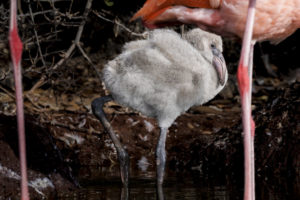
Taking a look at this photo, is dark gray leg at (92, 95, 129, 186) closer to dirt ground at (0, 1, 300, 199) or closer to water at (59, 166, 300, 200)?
water at (59, 166, 300, 200)

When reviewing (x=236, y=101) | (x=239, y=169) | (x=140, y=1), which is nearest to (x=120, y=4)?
(x=140, y=1)

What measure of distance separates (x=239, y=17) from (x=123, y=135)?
2194 mm

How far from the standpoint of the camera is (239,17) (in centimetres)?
319

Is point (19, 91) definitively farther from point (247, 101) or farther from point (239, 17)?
point (239, 17)

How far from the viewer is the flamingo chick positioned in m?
3.49

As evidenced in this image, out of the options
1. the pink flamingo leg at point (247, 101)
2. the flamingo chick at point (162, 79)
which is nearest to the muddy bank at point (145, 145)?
the flamingo chick at point (162, 79)

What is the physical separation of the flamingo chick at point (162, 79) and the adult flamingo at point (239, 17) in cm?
19

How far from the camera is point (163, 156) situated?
3520 millimetres

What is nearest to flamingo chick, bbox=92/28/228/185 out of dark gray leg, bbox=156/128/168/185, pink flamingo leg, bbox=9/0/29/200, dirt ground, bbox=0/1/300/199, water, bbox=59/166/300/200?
dark gray leg, bbox=156/128/168/185

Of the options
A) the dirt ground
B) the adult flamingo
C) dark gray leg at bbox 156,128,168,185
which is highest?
the adult flamingo

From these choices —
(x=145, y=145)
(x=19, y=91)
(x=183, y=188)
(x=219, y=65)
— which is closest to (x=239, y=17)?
(x=219, y=65)

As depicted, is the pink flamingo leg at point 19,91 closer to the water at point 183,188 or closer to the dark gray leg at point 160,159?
the water at point 183,188

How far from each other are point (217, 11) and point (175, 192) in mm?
1060

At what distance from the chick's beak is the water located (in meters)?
0.65
